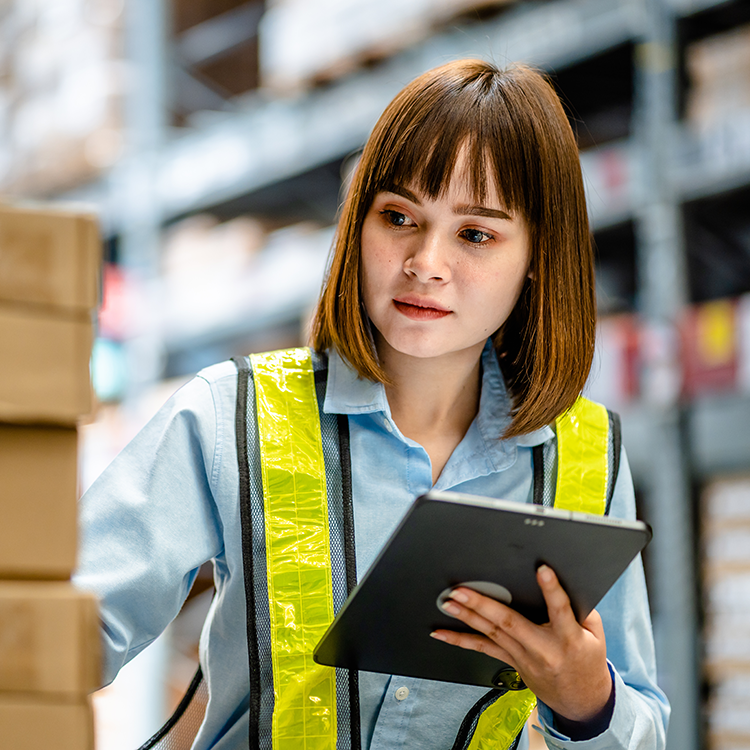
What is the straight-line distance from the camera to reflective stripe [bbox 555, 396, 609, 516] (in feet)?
3.95

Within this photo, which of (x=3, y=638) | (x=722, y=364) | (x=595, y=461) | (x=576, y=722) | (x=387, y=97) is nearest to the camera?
(x=3, y=638)

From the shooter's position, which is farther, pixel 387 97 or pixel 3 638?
pixel 387 97

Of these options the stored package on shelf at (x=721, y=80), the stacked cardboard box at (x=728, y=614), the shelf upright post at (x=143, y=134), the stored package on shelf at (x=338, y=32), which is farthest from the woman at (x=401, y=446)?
the shelf upright post at (x=143, y=134)

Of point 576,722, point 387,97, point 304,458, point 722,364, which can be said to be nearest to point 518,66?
point 304,458

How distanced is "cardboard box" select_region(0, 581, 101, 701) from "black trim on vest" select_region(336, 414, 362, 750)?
1.83 ft

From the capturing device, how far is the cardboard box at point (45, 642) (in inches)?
21.6

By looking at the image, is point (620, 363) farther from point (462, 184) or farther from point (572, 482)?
point (462, 184)

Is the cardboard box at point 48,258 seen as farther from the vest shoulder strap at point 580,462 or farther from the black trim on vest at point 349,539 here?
the vest shoulder strap at point 580,462

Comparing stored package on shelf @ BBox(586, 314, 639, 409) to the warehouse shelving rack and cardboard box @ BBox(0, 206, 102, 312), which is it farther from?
cardboard box @ BBox(0, 206, 102, 312)

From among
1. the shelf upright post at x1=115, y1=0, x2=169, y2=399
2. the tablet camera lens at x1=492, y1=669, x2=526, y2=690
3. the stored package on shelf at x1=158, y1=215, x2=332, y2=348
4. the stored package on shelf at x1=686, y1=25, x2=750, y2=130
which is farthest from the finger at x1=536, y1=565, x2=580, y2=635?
the shelf upright post at x1=115, y1=0, x2=169, y2=399

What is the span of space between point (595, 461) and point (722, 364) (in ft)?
6.16

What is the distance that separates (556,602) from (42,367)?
541 millimetres

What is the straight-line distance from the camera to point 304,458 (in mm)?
1108

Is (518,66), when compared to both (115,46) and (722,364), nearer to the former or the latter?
(722,364)
